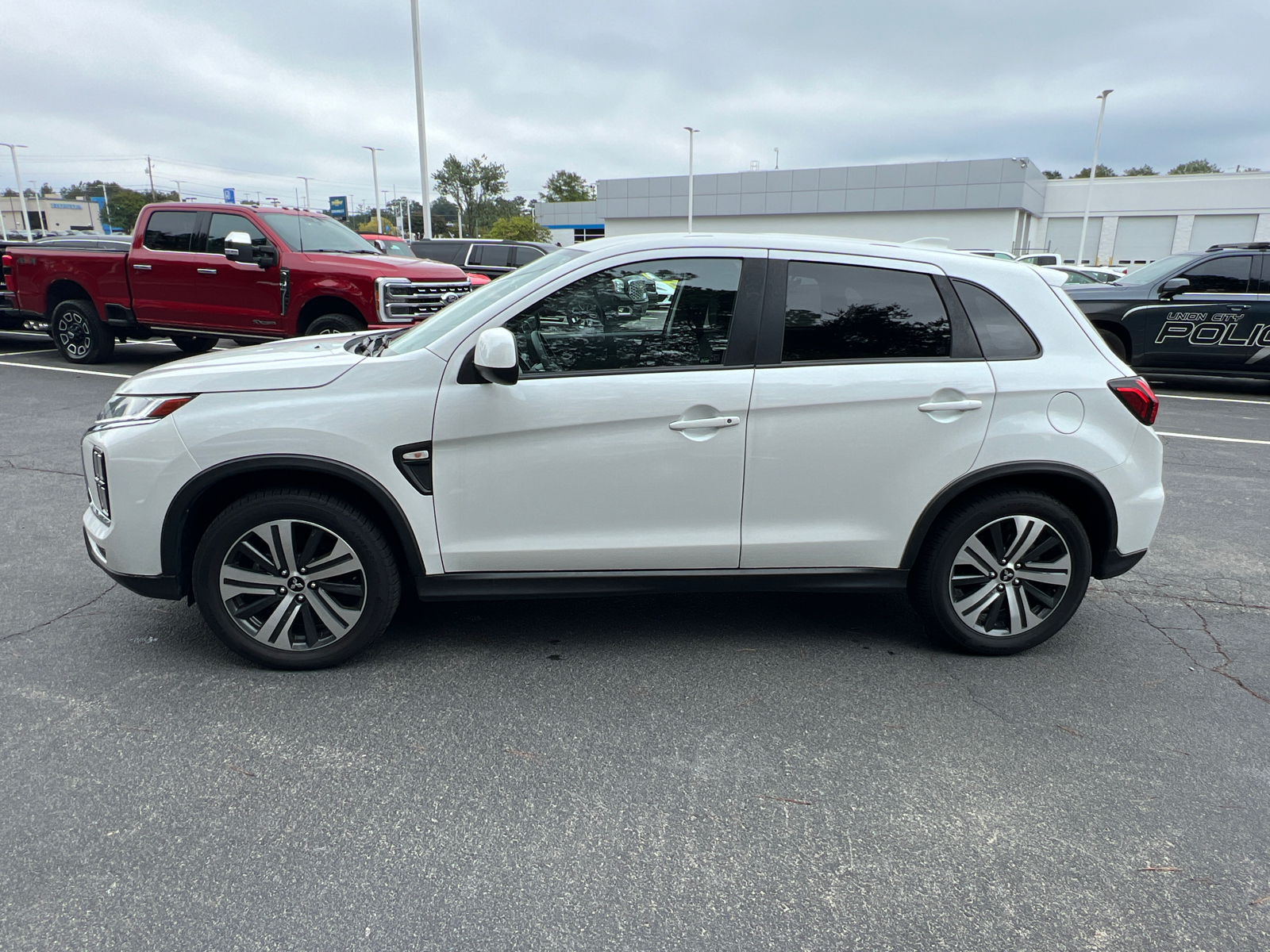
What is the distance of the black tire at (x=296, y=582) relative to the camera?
3.32 m

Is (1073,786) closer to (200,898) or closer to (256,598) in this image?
(200,898)

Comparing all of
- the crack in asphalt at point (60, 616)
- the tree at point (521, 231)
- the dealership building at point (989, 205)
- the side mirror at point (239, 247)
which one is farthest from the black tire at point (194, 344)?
the tree at point (521, 231)

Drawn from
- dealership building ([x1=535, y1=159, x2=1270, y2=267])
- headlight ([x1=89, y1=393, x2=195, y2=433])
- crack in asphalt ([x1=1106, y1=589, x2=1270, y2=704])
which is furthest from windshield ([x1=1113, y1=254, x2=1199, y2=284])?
dealership building ([x1=535, y1=159, x2=1270, y2=267])

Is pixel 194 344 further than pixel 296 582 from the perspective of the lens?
Yes

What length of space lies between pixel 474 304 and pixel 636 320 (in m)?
0.76

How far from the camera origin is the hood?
3.34 metres

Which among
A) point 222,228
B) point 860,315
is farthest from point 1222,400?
point 222,228

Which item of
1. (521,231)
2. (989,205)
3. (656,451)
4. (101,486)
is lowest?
(101,486)

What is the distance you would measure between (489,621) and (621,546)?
94 cm

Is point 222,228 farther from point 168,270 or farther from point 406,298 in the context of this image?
point 406,298

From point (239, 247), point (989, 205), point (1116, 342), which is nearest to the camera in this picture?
point (239, 247)

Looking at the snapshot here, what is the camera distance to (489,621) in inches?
160

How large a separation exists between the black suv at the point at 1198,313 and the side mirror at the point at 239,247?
9.80 metres

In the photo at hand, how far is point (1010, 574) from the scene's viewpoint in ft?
12.1
